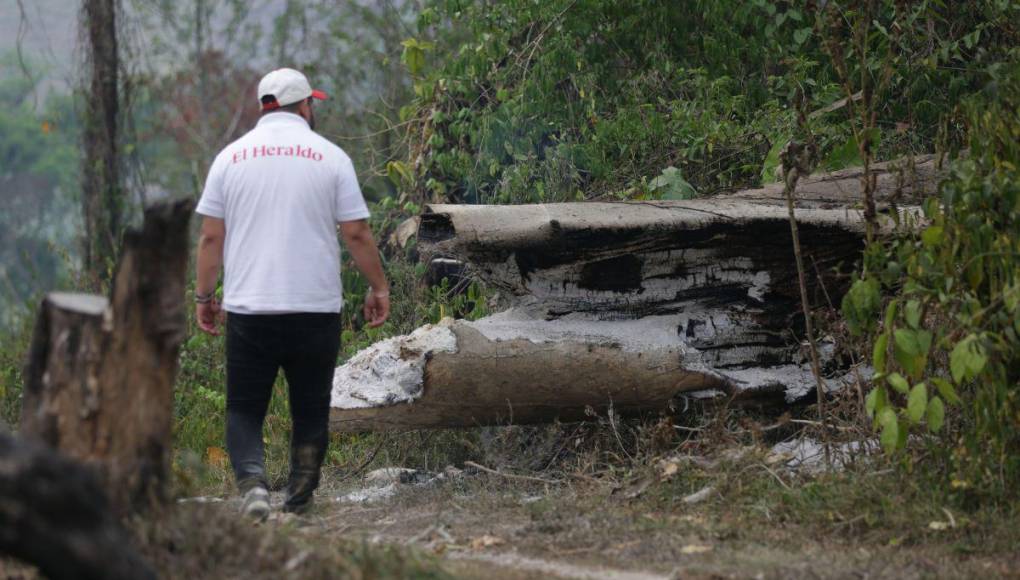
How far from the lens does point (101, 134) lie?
12773 mm

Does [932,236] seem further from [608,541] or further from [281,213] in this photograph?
[281,213]

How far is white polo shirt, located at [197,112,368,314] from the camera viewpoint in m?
4.87

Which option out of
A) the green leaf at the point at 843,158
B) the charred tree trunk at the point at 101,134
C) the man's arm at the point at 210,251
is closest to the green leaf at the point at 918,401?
the green leaf at the point at 843,158

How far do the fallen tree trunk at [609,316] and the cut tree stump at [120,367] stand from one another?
7.71ft

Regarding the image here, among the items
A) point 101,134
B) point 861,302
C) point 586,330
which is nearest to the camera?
point 861,302

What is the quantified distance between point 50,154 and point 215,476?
44981 mm

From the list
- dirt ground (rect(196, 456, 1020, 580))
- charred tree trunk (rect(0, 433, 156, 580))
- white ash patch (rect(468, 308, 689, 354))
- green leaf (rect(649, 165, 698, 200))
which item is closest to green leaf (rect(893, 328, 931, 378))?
dirt ground (rect(196, 456, 1020, 580))

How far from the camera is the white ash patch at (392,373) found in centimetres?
575

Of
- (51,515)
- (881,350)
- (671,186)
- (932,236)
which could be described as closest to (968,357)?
(881,350)

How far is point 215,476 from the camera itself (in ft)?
22.0

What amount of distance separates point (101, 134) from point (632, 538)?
31.8 feet

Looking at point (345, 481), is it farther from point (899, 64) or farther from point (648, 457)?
point (899, 64)

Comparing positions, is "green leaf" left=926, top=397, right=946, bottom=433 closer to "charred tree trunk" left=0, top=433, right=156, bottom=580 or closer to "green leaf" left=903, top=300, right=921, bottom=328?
"green leaf" left=903, top=300, right=921, bottom=328

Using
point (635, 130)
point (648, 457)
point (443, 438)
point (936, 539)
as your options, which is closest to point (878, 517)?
point (936, 539)
